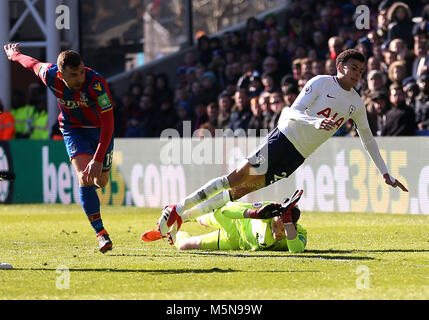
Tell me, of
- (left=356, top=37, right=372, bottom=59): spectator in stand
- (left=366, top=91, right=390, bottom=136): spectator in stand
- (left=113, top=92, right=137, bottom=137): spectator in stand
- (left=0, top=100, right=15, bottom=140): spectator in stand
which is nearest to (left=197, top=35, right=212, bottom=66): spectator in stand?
(left=113, top=92, right=137, bottom=137): spectator in stand

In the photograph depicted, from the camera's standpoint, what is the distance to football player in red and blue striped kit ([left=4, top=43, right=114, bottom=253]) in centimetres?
945

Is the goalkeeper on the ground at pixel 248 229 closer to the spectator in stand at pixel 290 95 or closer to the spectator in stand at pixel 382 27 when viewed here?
the spectator in stand at pixel 290 95

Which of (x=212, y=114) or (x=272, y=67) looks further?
(x=272, y=67)

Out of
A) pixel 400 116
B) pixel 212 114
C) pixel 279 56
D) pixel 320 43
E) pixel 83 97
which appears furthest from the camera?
pixel 279 56

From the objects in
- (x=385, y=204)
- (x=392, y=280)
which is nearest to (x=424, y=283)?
(x=392, y=280)

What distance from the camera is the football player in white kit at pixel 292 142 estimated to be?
9805 mm

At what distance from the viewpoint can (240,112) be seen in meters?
17.5

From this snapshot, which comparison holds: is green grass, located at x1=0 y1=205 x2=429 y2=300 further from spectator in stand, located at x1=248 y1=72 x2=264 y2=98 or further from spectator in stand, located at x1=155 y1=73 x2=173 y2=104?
spectator in stand, located at x1=155 y1=73 x2=173 y2=104

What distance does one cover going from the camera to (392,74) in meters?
15.5

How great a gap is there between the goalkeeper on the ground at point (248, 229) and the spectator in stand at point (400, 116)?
5.24 m

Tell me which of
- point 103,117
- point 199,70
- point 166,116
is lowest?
point 103,117

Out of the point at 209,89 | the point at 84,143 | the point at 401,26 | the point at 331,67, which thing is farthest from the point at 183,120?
the point at 84,143

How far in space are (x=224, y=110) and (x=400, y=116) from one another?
4.11 meters

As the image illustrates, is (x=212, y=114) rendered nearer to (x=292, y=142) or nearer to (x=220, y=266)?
(x=292, y=142)
